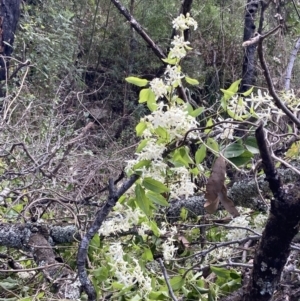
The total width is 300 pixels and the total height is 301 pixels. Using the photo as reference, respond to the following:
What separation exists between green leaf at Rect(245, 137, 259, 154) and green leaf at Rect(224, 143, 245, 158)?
0.5 inches

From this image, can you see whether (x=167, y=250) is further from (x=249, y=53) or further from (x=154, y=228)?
(x=249, y=53)

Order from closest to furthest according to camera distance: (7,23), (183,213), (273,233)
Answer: (273,233), (183,213), (7,23)

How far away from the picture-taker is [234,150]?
2.46ft

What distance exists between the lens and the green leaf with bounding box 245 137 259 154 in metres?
0.75

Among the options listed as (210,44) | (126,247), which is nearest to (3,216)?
(126,247)

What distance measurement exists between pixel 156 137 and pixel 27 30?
364cm

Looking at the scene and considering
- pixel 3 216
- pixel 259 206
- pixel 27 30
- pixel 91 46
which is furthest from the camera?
pixel 91 46

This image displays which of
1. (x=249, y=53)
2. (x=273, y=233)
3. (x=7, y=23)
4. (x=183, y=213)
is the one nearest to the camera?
(x=273, y=233)

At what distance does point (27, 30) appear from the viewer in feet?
13.6

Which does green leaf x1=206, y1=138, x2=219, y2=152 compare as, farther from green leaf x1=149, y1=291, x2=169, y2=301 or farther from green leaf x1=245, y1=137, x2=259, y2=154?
green leaf x1=149, y1=291, x2=169, y2=301

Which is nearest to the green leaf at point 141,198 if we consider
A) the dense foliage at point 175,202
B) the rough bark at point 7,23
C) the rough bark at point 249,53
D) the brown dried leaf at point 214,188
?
the dense foliage at point 175,202

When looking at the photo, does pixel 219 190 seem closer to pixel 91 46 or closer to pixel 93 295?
pixel 93 295

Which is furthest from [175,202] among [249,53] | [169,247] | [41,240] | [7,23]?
[249,53]

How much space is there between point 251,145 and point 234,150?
0.03m
